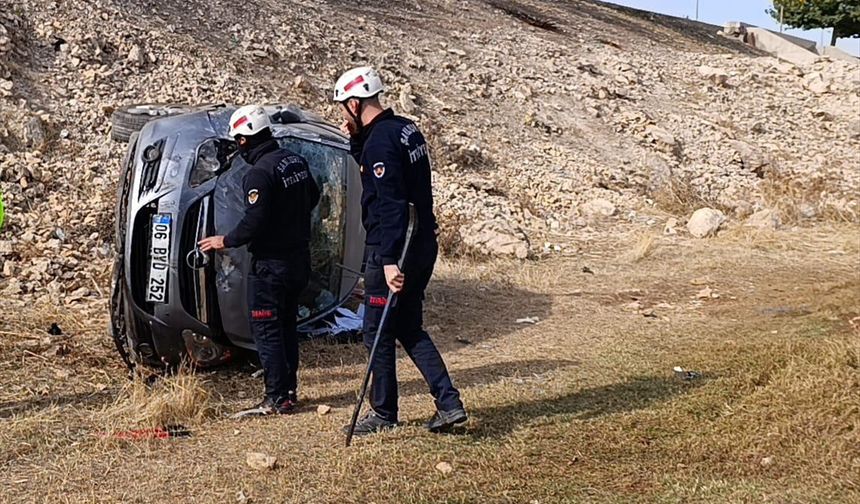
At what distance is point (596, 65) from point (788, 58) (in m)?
7.66

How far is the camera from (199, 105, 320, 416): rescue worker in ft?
18.5

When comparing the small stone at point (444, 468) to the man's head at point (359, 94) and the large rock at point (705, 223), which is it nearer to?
the man's head at point (359, 94)

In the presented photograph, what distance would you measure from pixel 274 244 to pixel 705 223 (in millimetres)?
8561

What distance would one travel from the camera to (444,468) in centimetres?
486

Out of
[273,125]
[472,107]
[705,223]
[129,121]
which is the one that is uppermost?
[273,125]

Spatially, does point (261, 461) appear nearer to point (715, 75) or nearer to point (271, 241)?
point (271, 241)

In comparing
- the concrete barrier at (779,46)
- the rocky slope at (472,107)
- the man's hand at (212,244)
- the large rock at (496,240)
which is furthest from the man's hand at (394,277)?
the concrete barrier at (779,46)

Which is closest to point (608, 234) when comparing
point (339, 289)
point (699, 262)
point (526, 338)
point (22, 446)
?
point (699, 262)

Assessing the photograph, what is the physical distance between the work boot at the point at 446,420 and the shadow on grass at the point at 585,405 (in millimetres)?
200

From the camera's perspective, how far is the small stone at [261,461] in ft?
16.0

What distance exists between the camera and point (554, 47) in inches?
792

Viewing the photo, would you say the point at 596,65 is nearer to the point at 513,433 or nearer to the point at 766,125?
the point at 766,125

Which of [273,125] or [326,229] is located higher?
[273,125]

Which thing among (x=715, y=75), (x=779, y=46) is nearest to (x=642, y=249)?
(x=715, y=75)
